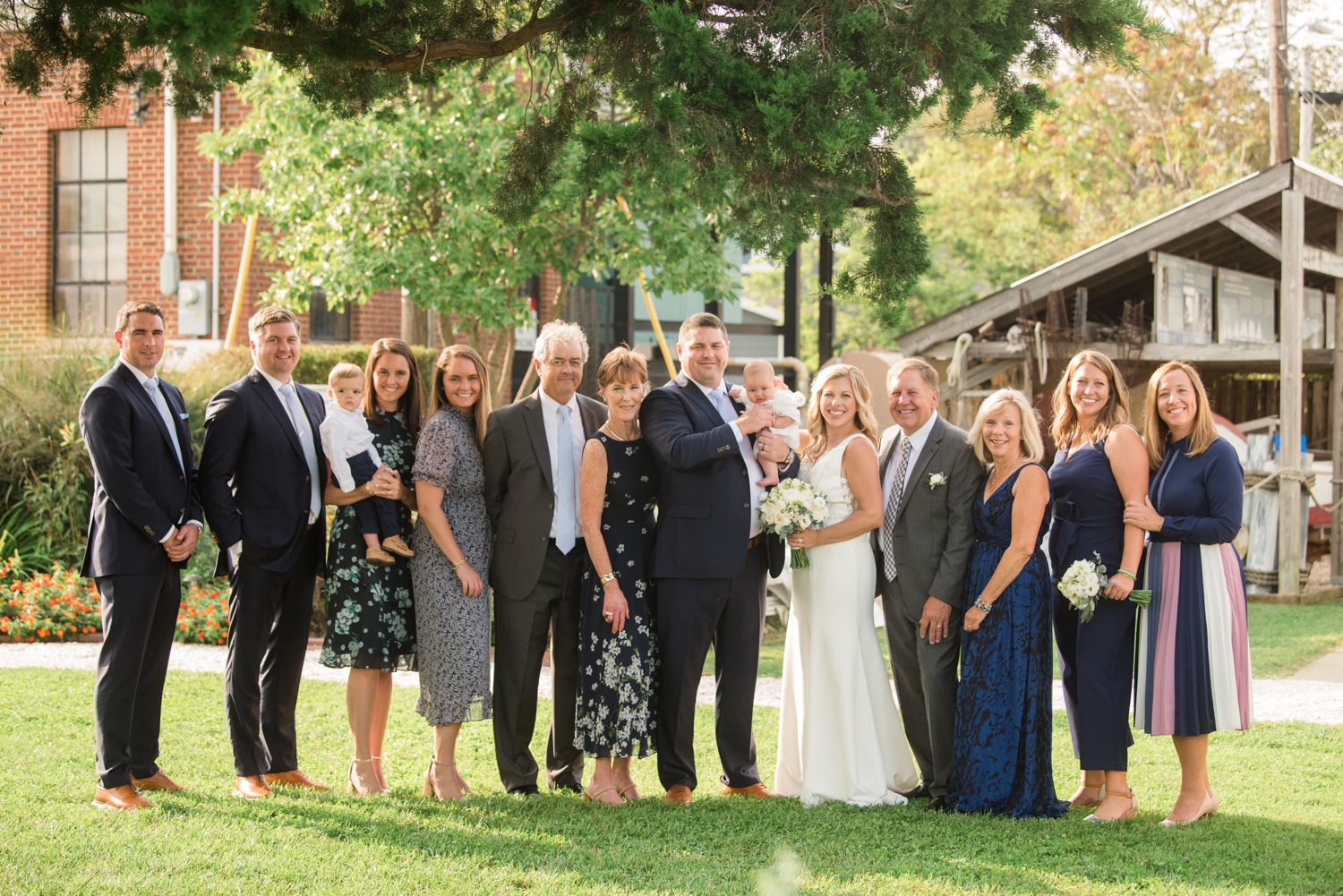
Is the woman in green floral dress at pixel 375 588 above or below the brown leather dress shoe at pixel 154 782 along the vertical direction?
above

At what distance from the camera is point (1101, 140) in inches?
1085

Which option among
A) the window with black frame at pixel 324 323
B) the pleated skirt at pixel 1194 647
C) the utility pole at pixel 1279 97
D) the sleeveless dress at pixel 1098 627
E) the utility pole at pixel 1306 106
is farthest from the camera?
the utility pole at pixel 1306 106

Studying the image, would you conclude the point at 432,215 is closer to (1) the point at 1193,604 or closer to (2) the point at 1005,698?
(2) the point at 1005,698

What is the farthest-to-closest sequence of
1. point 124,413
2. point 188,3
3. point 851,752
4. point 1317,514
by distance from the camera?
point 1317,514
point 851,752
point 124,413
point 188,3

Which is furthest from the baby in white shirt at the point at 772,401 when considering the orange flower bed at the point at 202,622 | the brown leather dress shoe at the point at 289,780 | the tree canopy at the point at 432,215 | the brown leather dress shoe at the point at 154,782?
the orange flower bed at the point at 202,622

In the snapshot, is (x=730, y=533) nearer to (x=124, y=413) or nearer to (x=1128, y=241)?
(x=124, y=413)

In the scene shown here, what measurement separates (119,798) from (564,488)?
239cm

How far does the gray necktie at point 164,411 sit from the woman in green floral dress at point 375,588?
70cm

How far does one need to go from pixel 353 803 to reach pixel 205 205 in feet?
42.5

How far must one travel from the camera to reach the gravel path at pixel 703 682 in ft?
28.0

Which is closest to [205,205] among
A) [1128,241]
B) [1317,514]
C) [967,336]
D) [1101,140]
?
[967,336]

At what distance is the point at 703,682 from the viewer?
9383 millimetres

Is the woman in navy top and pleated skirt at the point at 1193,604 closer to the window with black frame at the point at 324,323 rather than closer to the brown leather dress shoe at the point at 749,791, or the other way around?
the brown leather dress shoe at the point at 749,791

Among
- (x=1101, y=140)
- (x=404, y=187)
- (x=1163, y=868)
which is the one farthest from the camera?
(x=1101, y=140)
